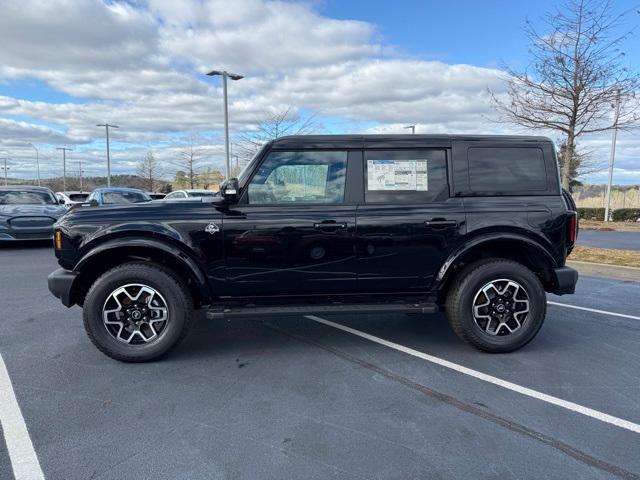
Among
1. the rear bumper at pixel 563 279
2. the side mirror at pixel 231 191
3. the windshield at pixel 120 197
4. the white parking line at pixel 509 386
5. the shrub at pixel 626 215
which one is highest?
the side mirror at pixel 231 191

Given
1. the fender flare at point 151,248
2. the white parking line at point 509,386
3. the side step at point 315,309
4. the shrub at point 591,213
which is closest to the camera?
the white parking line at point 509,386

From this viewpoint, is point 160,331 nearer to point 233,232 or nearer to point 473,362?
point 233,232

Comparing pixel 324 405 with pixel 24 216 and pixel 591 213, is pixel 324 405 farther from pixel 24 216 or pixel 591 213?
pixel 591 213

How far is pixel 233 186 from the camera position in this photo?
385cm

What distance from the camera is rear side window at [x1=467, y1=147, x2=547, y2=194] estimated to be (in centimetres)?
415

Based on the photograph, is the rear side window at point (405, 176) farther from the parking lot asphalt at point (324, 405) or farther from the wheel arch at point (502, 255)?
the parking lot asphalt at point (324, 405)

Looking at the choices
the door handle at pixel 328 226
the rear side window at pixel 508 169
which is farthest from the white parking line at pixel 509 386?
the rear side window at pixel 508 169

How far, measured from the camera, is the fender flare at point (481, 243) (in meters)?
4.04

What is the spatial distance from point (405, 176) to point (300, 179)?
963mm

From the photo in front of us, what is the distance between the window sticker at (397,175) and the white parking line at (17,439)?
3087mm

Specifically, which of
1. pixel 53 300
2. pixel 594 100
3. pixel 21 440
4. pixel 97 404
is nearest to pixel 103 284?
pixel 97 404

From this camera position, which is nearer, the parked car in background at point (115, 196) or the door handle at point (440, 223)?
the door handle at point (440, 223)

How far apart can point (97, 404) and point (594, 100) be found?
10275 mm

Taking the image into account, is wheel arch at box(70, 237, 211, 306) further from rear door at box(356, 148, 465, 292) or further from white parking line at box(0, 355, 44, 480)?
rear door at box(356, 148, 465, 292)
